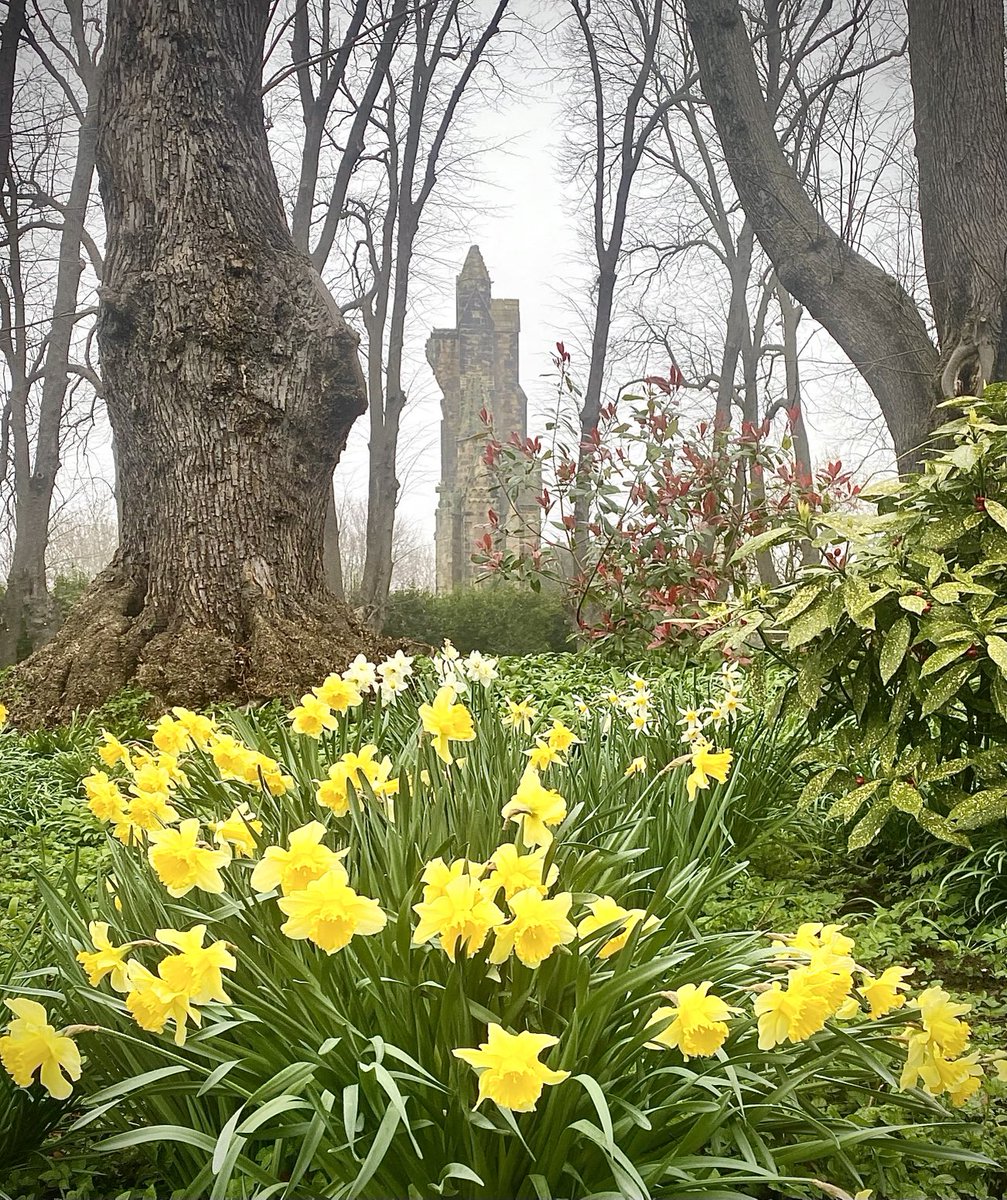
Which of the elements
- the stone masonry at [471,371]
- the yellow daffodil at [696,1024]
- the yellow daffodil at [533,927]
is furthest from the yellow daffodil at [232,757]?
the stone masonry at [471,371]

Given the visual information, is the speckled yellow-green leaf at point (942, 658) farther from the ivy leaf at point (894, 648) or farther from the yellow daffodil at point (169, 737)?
the yellow daffodil at point (169, 737)

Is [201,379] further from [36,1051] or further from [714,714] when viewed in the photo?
[36,1051]

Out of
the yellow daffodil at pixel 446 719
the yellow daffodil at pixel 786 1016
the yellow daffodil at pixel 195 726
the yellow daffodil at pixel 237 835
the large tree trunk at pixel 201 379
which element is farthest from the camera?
the large tree trunk at pixel 201 379

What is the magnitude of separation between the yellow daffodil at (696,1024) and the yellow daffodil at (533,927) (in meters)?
0.13

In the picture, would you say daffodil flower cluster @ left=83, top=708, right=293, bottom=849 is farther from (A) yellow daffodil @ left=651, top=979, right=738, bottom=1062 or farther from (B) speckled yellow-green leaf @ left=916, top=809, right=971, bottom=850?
(B) speckled yellow-green leaf @ left=916, top=809, right=971, bottom=850

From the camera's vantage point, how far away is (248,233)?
4.18m

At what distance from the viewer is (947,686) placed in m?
2.00

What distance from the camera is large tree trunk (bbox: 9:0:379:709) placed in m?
4.05

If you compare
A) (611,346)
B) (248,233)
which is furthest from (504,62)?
(248,233)

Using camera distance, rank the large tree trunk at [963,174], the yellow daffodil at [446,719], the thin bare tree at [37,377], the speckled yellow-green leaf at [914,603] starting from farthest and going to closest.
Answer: the thin bare tree at [37,377], the large tree trunk at [963,174], the speckled yellow-green leaf at [914,603], the yellow daffodil at [446,719]

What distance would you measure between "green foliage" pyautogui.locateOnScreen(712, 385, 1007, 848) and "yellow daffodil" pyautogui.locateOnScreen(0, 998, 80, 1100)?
5.38 feet

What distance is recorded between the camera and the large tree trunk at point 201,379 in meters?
4.05

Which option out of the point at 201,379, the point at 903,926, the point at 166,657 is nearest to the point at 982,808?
the point at 903,926

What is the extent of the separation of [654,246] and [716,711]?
850 centimetres
